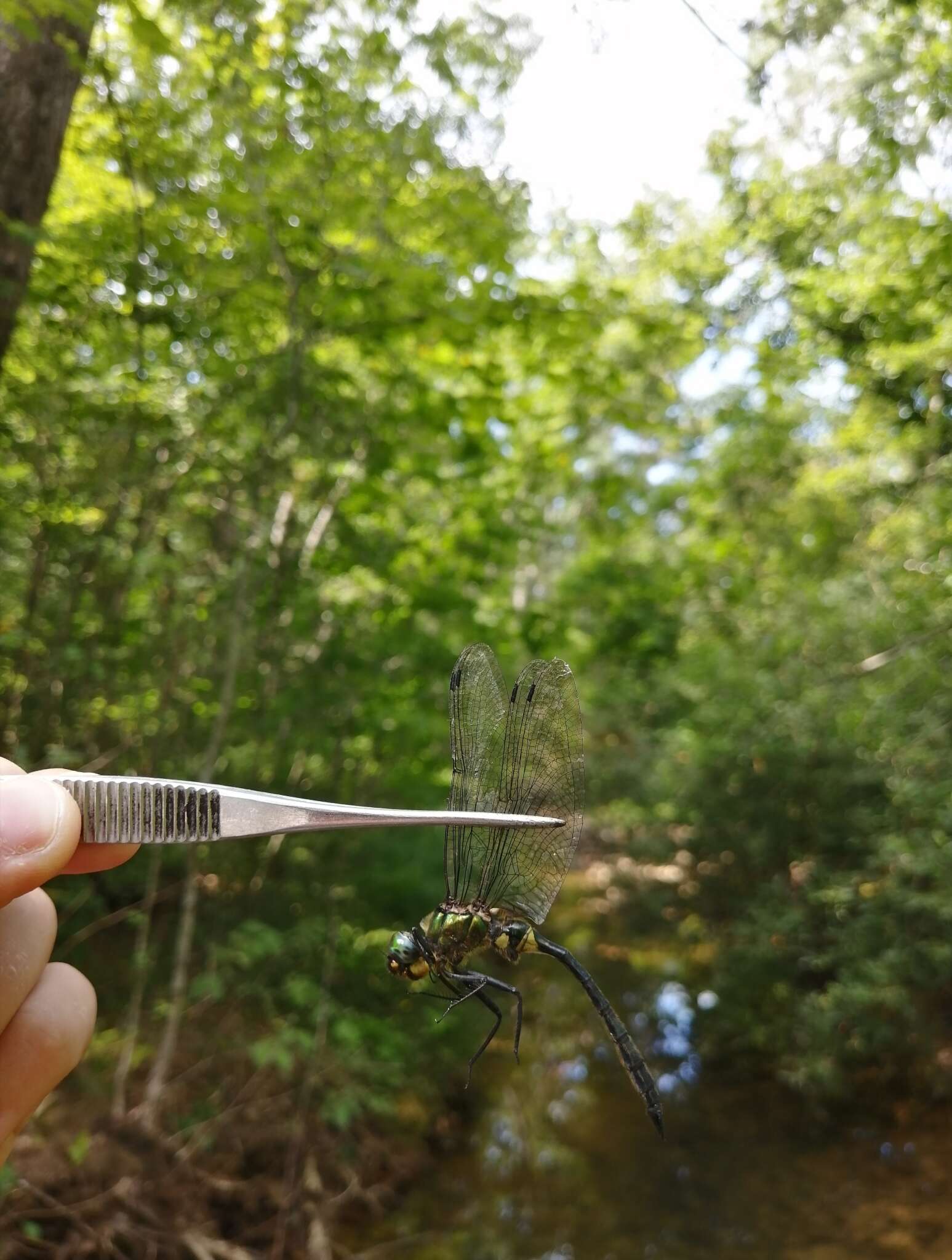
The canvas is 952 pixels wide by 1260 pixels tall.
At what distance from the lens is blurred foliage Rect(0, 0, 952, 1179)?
8.53 feet

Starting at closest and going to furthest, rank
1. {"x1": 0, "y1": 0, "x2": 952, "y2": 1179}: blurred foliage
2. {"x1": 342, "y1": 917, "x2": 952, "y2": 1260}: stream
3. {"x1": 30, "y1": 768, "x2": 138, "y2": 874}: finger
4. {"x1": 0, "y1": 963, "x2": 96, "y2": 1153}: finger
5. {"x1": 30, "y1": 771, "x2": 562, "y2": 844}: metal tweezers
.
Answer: {"x1": 30, "y1": 771, "x2": 562, "y2": 844}: metal tweezers < {"x1": 30, "y1": 768, "x2": 138, "y2": 874}: finger < {"x1": 0, "y1": 963, "x2": 96, "y2": 1153}: finger < {"x1": 0, "y1": 0, "x2": 952, "y2": 1179}: blurred foliage < {"x1": 342, "y1": 917, "x2": 952, "y2": 1260}: stream

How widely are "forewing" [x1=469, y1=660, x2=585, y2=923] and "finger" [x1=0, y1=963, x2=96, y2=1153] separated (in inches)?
20.9

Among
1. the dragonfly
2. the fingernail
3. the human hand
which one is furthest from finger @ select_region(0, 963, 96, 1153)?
the dragonfly

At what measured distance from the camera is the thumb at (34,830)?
60cm

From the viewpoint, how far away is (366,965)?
3.11m

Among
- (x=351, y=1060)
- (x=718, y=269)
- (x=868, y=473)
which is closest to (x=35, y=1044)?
(x=351, y=1060)

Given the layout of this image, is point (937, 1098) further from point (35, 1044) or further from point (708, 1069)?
point (35, 1044)

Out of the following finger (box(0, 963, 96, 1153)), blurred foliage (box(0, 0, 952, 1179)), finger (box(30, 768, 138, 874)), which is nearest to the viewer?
finger (box(30, 768, 138, 874))

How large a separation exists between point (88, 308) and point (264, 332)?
619 mm

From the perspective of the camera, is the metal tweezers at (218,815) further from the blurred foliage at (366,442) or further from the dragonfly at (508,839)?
the blurred foliage at (366,442)

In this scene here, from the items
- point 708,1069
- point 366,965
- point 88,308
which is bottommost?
point 708,1069

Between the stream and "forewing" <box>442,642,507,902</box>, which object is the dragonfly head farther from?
the stream

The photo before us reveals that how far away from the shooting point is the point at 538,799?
658 mm

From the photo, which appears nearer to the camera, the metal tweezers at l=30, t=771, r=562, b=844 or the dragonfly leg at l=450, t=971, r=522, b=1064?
the metal tweezers at l=30, t=771, r=562, b=844
